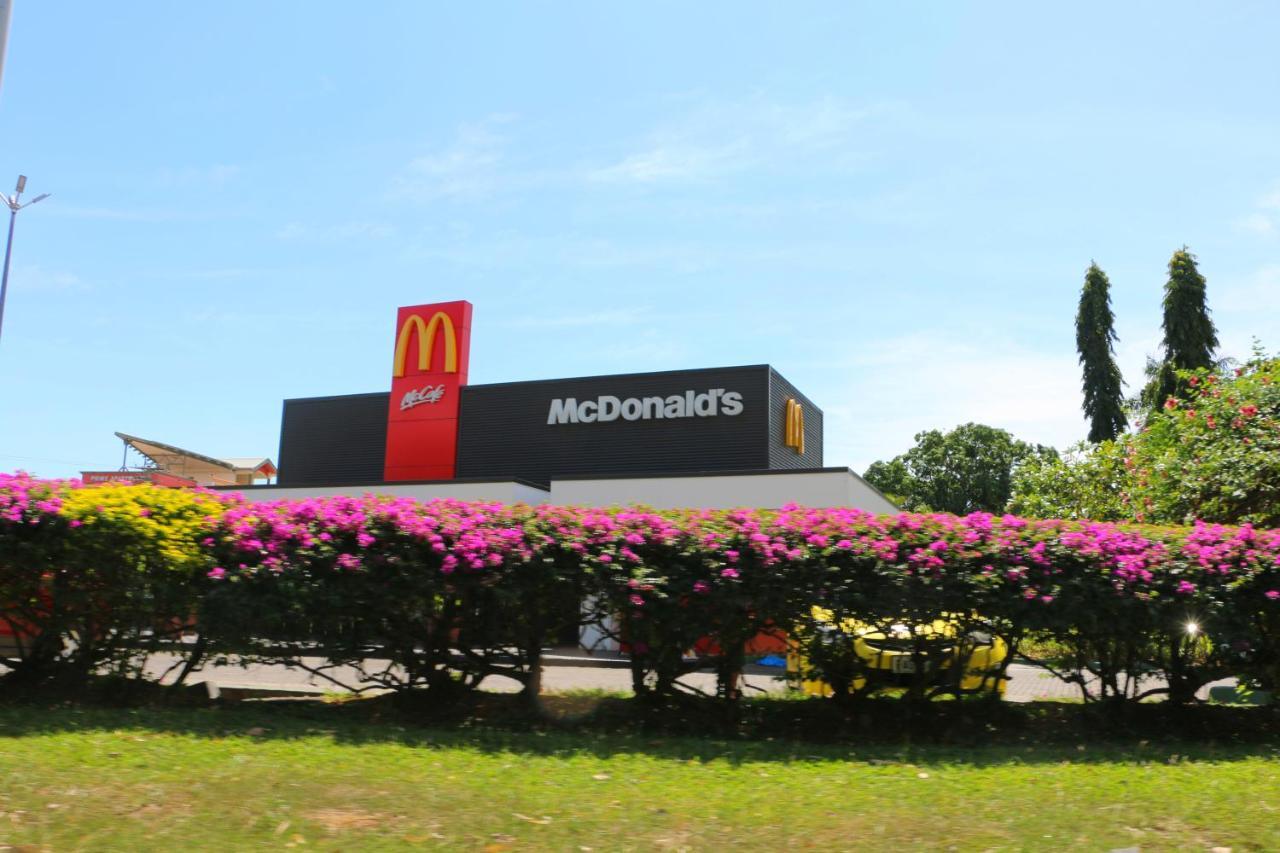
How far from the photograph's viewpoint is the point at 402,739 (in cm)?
663

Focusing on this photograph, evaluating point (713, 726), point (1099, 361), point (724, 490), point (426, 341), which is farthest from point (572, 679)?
point (1099, 361)

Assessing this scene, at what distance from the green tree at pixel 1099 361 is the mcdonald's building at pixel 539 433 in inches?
684

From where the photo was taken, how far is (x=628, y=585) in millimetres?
7355

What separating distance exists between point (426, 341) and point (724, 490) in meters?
11.4

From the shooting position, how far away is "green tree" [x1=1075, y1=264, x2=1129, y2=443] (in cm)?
3872

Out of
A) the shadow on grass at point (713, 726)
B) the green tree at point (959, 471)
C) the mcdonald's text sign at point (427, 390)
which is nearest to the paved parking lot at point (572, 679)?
the shadow on grass at point (713, 726)

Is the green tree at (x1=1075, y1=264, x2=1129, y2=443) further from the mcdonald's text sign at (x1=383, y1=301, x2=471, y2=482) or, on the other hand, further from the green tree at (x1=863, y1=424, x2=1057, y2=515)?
the mcdonald's text sign at (x1=383, y1=301, x2=471, y2=482)

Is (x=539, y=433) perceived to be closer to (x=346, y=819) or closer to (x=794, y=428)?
(x=794, y=428)

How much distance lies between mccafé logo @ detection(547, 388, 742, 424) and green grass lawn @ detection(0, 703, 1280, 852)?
17.1 metres

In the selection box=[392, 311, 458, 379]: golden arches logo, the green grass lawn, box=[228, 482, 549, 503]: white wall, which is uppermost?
box=[392, 311, 458, 379]: golden arches logo

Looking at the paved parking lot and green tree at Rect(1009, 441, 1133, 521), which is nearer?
the paved parking lot

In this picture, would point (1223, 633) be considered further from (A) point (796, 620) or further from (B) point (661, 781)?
(B) point (661, 781)

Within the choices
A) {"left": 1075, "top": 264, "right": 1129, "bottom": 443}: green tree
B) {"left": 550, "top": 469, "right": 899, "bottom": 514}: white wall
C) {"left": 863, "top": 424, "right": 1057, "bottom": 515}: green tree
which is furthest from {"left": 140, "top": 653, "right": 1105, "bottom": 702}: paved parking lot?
{"left": 863, "top": 424, "right": 1057, "bottom": 515}: green tree

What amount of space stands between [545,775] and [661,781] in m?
0.74
